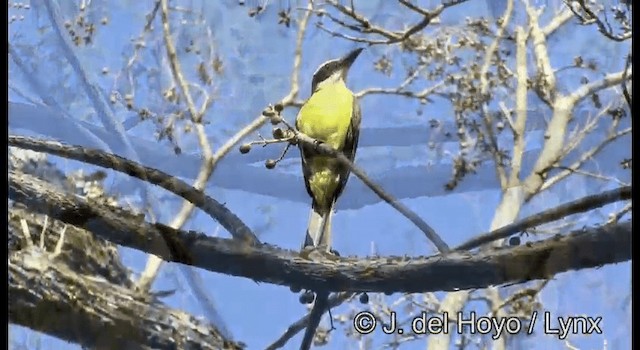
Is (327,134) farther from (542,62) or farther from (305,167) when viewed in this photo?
(542,62)

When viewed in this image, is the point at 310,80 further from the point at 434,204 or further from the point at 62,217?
the point at 62,217

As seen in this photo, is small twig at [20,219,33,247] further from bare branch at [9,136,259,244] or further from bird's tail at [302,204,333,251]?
bird's tail at [302,204,333,251]

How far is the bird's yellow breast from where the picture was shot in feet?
3.69

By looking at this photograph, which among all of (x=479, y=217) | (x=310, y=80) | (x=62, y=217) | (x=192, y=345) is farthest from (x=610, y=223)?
(x=62, y=217)

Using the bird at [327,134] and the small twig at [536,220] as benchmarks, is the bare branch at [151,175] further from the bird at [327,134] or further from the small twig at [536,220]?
the small twig at [536,220]

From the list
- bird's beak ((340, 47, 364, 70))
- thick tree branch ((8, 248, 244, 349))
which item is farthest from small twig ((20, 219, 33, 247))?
bird's beak ((340, 47, 364, 70))

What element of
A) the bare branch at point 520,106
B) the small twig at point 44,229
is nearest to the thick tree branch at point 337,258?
the small twig at point 44,229

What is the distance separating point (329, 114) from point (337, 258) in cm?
19

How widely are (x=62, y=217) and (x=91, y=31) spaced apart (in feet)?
0.84

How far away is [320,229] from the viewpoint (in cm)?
112

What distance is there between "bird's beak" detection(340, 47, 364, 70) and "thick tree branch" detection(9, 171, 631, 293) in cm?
26

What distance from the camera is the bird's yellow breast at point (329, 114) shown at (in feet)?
3.69

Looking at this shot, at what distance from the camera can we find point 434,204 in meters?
1.11

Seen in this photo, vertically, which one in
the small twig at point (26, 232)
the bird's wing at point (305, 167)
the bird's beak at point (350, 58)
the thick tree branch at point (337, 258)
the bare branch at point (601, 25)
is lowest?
the small twig at point (26, 232)
